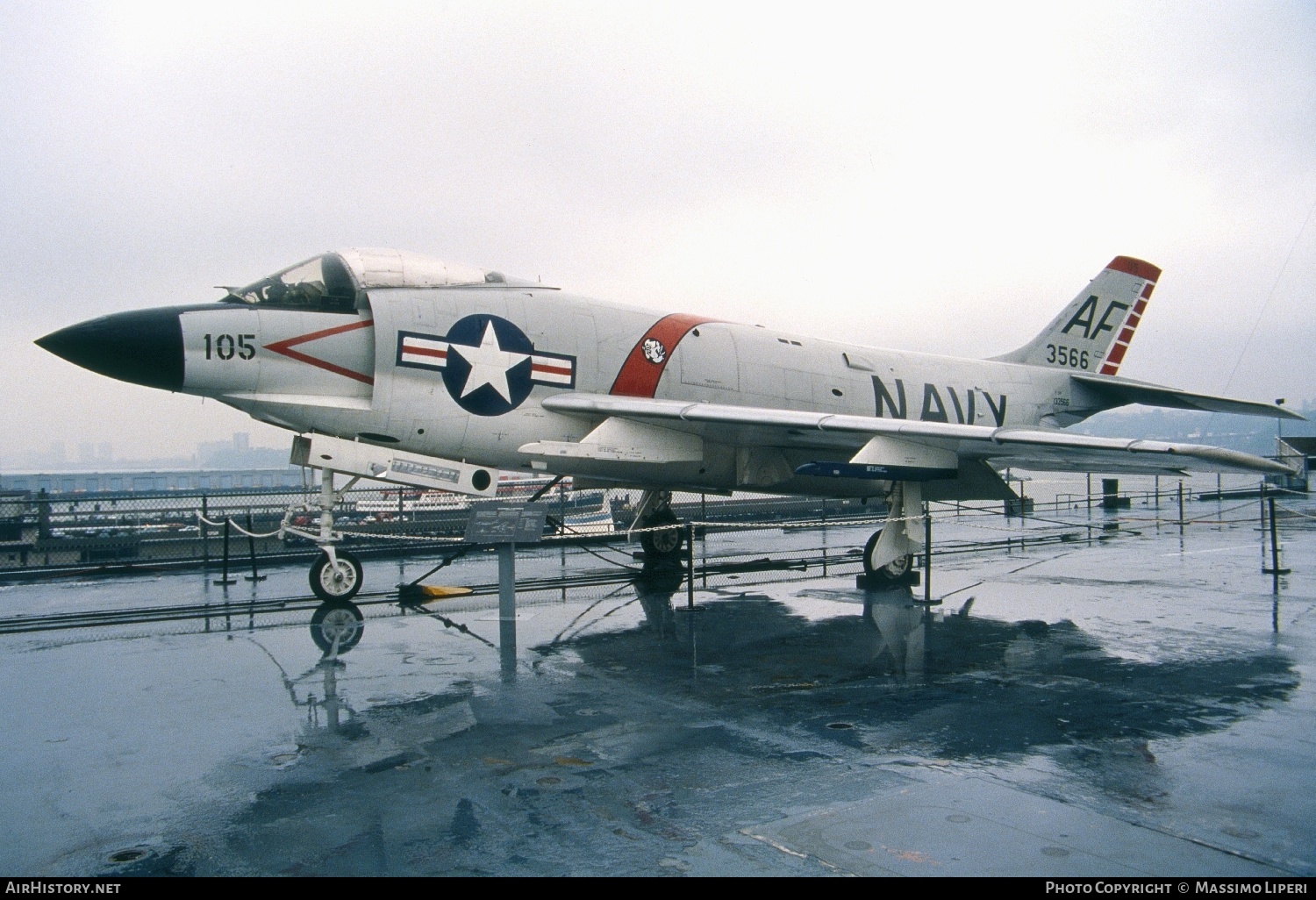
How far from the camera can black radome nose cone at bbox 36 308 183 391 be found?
941 centimetres

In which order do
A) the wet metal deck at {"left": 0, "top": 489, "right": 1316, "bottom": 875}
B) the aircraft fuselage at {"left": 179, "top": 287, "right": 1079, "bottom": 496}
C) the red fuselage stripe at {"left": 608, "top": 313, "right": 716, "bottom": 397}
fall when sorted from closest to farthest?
the wet metal deck at {"left": 0, "top": 489, "right": 1316, "bottom": 875} < the aircraft fuselage at {"left": 179, "top": 287, "right": 1079, "bottom": 496} < the red fuselage stripe at {"left": 608, "top": 313, "right": 716, "bottom": 397}

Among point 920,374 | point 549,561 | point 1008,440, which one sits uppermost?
point 920,374

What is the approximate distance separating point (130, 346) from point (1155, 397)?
54.3 feet

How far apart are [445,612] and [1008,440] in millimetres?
6600

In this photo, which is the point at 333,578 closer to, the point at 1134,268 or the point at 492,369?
the point at 492,369

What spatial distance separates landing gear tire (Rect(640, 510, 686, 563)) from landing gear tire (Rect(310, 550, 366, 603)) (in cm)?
494

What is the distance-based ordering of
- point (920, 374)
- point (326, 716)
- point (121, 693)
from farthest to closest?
point (920, 374), point (121, 693), point (326, 716)

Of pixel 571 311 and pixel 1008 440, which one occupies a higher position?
pixel 571 311

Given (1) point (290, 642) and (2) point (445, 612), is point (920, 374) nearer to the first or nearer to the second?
(2) point (445, 612)

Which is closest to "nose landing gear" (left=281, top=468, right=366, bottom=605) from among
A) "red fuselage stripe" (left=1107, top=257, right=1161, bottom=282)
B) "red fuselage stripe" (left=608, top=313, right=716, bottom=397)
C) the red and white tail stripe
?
"red fuselage stripe" (left=608, top=313, right=716, bottom=397)

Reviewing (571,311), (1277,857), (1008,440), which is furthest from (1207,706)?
(571,311)

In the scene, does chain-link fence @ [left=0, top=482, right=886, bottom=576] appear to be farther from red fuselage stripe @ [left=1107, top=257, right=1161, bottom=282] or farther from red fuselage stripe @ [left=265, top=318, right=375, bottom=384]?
red fuselage stripe @ [left=1107, top=257, right=1161, bottom=282]

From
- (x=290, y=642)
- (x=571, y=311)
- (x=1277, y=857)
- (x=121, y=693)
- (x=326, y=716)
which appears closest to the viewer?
(x=1277, y=857)

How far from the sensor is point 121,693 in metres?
6.84
